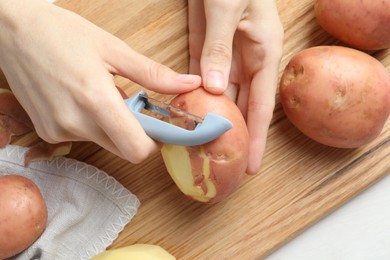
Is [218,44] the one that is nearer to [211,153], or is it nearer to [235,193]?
[211,153]

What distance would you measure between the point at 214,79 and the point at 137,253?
13.6 inches

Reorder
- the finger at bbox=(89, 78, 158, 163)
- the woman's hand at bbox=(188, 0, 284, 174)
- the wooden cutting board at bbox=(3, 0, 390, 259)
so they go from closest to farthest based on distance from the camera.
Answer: the finger at bbox=(89, 78, 158, 163)
the woman's hand at bbox=(188, 0, 284, 174)
the wooden cutting board at bbox=(3, 0, 390, 259)

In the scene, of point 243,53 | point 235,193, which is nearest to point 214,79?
point 243,53

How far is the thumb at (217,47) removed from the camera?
1.07 m

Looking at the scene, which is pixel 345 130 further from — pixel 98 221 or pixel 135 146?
pixel 98 221

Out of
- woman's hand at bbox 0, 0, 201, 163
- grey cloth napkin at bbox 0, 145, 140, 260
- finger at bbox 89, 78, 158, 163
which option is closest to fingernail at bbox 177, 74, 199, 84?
woman's hand at bbox 0, 0, 201, 163

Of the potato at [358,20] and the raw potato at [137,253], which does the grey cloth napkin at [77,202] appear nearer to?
the raw potato at [137,253]

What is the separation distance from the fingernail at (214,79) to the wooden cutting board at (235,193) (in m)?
0.16

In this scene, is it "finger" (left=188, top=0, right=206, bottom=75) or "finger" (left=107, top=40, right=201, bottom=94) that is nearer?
"finger" (left=107, top=40, right=201, bottom=94)

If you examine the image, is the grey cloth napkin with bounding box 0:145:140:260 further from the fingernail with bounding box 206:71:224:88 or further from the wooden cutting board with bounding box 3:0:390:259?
the fingernail with bounding box 206:71:224:88

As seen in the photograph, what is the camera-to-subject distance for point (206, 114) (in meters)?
1.02

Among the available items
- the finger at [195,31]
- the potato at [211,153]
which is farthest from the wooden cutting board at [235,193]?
the potato at [211,153]

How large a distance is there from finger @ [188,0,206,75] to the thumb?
7 cm

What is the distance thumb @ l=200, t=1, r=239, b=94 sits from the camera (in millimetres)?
1069
